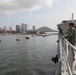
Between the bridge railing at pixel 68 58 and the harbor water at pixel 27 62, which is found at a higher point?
the bridge railing at pixel 68 58

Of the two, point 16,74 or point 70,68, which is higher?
point 70,68

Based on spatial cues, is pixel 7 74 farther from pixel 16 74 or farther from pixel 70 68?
pixel 70 68

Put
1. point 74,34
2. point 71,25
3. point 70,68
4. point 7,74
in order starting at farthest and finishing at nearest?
point 7,74 < point 74,34 < point 71,25 < point 70,68

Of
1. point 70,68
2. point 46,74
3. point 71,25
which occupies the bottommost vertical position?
point 46,74

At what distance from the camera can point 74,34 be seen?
50.1 ft

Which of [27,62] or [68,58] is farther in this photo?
[27,62]

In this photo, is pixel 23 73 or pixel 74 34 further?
pixel 23 73

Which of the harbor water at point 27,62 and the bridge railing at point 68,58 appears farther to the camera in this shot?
the harbor water at point 27,62

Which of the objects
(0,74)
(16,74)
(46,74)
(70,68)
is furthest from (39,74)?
(70,68)

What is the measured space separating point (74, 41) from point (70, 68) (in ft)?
36.1

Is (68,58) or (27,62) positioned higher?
(68,58)

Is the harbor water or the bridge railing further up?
the bridge railing

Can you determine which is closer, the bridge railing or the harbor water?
the bridge railing

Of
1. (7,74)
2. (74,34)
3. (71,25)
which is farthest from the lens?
(7,74)
